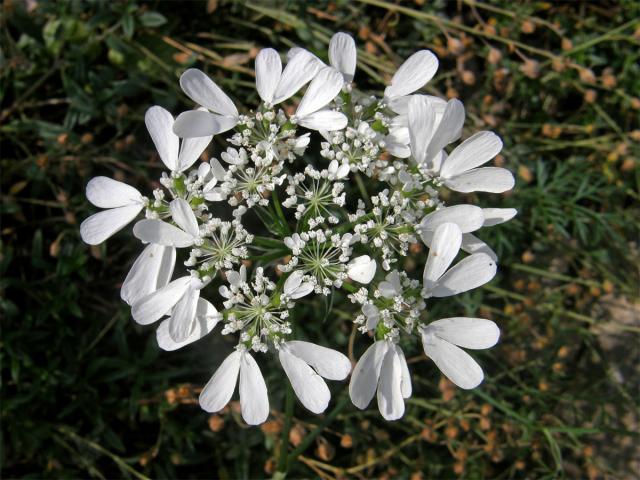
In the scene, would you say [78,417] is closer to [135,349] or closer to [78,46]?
[135,349]

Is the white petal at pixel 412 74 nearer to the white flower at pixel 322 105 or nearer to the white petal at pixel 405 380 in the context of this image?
the white flower at pixel 322 105

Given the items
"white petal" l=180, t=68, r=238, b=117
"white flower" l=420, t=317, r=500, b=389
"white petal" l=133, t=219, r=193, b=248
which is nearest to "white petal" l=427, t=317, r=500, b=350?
"white flower" l=420, t=317, r=500, b=389

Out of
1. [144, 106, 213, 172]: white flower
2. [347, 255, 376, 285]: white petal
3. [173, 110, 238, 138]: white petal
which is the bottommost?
[347, 255, 376, 285]: white petal

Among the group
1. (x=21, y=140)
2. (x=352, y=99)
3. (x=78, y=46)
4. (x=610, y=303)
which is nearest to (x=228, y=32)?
(x=78, y=46)

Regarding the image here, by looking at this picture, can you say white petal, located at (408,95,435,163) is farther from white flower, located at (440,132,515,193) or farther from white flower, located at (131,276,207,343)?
white flower, located at (131,276,207,343)

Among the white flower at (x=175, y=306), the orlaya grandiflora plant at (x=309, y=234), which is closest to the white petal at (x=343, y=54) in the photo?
the orlaya grandiflora plant at (x=309, y=234)

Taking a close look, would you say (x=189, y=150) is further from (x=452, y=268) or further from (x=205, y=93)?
(x=452, y=268)

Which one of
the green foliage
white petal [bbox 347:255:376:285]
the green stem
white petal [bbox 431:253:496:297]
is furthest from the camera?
the green foliage
